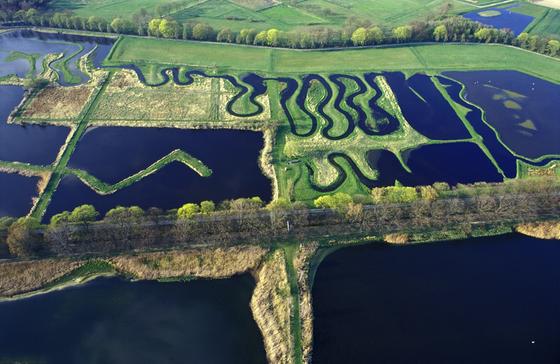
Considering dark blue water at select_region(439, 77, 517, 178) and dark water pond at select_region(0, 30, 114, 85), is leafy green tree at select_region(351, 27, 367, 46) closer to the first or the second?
dark blue water at select_region(439, 77, 517, 178)

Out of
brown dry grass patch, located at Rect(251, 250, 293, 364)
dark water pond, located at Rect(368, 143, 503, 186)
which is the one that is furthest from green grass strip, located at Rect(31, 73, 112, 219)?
dark water pond, located at Rect(368, 143, 503, 186)

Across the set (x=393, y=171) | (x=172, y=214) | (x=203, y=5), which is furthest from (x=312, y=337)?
(x=203, y=5)

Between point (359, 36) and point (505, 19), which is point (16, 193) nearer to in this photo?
point (359, 36)

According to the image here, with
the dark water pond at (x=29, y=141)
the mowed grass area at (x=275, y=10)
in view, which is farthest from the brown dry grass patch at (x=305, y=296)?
the mowed grass area at (x=275, y=10)

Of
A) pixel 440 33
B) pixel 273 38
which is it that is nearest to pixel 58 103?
pixel 273 38

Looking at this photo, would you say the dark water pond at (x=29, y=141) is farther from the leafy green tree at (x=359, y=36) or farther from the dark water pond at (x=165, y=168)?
the leafy green tree at (x=359, y=36)

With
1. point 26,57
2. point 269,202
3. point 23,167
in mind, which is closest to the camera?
point 269,202

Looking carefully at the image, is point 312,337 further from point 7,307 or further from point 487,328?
point 7,307
